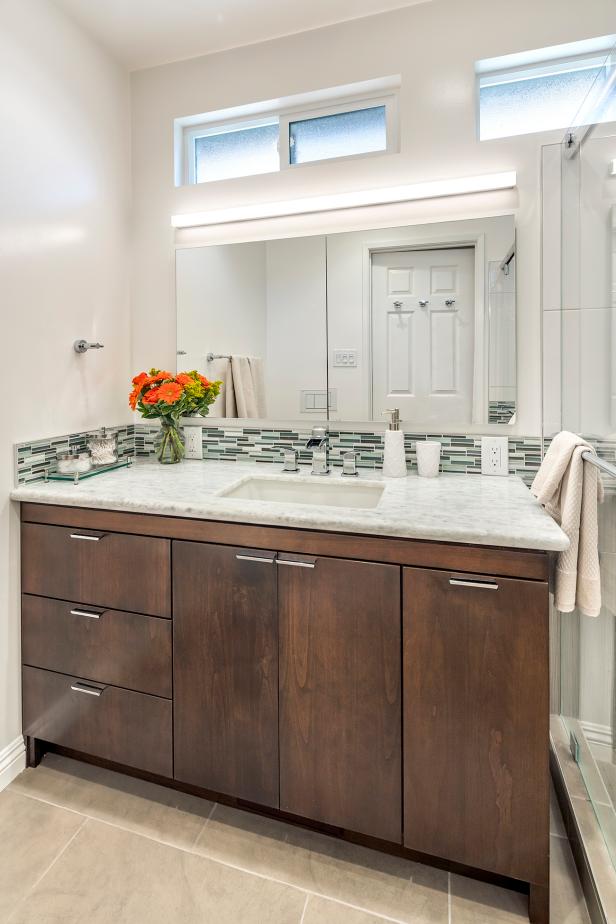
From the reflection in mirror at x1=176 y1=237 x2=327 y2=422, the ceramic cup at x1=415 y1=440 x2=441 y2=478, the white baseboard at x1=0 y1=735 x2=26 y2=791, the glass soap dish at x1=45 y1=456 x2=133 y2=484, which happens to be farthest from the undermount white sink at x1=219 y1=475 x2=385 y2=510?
the white baseboard at x1=0 y1=735 x2=26 y2=791

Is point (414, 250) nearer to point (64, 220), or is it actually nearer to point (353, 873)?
point (64, 220)

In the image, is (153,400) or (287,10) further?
(153,400)

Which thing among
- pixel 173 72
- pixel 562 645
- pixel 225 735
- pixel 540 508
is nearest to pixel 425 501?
pixel 540 508

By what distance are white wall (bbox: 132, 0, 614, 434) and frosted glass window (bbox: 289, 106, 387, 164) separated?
86mm

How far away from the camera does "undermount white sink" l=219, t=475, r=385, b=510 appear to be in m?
1.82

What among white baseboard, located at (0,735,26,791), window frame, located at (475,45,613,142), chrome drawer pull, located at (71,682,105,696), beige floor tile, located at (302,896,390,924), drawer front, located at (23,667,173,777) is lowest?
beige floor tile, located at (302,896,390,924)

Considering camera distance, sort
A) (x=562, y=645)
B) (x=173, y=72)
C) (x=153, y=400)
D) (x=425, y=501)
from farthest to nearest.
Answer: (x=173, y=72) → (x=153, y=400) → (x=562, y=645) → (x=425, y=501)

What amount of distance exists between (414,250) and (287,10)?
3.12 feet

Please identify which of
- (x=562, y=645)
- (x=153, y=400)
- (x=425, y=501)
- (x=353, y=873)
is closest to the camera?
(x=353, y=873)

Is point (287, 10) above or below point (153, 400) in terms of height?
above

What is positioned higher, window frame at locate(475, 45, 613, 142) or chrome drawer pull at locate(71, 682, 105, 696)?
window frame at locate(475, 45, 613, 142)

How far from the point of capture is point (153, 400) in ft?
6.59

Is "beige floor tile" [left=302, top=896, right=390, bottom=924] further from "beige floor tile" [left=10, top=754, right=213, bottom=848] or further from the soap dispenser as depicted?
the soap dispenser

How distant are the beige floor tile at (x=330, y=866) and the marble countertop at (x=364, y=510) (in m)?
0.91
